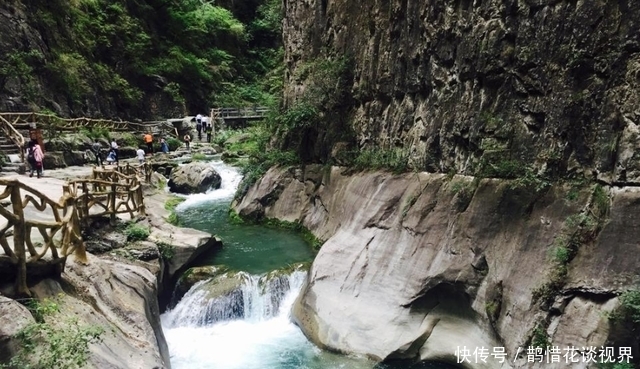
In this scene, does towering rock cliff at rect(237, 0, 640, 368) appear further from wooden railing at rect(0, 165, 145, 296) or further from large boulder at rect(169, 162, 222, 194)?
large boulder at rect(169, 162, 222, 194)

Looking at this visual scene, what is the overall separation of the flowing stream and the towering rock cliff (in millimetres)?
640

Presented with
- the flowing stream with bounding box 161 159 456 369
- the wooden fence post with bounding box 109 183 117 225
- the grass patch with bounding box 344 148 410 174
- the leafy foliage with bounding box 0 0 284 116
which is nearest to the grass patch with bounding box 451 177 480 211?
the grass patch with bounding box 344 148 410 174

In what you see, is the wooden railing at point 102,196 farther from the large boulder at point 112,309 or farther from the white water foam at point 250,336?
the white water foam at point 250,336

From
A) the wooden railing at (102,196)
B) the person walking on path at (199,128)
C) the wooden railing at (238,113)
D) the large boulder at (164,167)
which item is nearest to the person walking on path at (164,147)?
the large boulder at (164,167)

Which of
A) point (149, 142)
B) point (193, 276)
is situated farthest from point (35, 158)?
point (149, 142)

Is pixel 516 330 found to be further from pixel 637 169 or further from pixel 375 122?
pixel 375 122

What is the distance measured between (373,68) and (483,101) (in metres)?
5.89

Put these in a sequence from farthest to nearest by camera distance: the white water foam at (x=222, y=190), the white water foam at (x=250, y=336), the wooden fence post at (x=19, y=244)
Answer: the white water foam at (x=222, y=190), the white water foam at (x=250, y=336), the wooden fence post at (x=19, y=244)

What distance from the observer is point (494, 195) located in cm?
945

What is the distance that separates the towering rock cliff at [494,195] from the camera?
743 centimetres

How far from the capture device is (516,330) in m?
8.05

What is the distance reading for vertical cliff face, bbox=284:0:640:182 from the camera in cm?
764

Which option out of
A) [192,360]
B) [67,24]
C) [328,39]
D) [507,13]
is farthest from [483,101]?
[67,24]

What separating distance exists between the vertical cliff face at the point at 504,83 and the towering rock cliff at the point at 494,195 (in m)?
0.03
